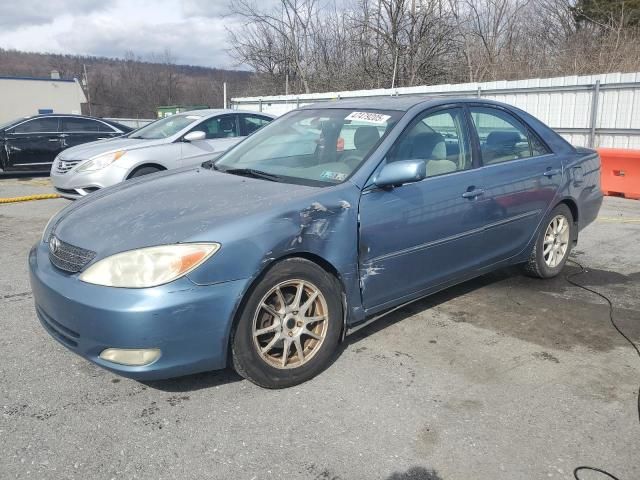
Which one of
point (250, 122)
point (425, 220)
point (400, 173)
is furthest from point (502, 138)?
point (250, 122)

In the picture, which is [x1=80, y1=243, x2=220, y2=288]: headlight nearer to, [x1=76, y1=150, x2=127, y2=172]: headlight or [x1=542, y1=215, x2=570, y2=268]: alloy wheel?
[x1=542, y1=215, x2=570, y2=268]: alloy wheel

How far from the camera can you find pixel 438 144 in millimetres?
3957

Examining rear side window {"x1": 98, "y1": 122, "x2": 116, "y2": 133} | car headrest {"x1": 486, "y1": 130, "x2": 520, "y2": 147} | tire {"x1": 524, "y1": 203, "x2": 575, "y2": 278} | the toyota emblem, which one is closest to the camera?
the toyota emblem

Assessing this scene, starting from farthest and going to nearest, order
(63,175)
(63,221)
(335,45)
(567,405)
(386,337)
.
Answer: (335,45) → (63,175) → (386,337) → (63,221) → (567,405)

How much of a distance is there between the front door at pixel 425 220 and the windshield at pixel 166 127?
518 cm

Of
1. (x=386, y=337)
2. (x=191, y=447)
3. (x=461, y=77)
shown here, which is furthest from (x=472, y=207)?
(x=461, y=77)

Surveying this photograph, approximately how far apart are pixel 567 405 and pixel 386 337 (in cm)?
122

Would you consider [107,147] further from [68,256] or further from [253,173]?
[68,256]

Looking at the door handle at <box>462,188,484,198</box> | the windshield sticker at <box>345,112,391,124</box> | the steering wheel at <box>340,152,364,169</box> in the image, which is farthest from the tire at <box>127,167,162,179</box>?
the door handle at <box>462,188,484,198</box>

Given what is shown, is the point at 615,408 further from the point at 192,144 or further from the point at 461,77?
the point at 461,77

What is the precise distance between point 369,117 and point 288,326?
5.38ft

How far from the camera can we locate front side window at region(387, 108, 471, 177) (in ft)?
12.2

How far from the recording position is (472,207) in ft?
13.0

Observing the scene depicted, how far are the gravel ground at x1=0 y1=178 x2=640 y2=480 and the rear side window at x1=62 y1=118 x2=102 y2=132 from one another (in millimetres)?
9508
